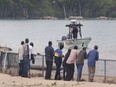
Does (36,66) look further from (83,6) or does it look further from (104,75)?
(83,6)

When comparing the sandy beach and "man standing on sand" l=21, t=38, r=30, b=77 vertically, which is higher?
"man standing on sand" l=21, t=38, r=30, b=77

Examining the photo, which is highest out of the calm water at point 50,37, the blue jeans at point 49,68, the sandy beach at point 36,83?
the calm water at point 50,37

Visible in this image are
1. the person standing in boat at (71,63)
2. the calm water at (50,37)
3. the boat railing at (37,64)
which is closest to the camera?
the person standing in boat at (71,63)

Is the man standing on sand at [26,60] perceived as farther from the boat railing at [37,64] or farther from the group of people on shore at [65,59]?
the boat railing at [37,64]

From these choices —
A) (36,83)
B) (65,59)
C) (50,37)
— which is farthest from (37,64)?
(50,37)

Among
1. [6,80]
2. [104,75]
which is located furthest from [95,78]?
[6,80]

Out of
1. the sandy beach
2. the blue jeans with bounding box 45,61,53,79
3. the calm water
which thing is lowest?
the sandy beach

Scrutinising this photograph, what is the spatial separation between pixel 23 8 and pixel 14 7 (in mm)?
4562

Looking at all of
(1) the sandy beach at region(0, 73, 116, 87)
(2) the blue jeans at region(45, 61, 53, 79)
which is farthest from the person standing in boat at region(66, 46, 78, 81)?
(1) the sandy beach at region(0, 73, 116, 87)

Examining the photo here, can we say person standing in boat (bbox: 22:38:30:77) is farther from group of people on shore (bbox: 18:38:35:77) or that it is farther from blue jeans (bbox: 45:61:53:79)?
blue jeans (bbox: 45:61:53:79)

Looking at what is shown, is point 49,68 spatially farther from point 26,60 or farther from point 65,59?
point 26,60

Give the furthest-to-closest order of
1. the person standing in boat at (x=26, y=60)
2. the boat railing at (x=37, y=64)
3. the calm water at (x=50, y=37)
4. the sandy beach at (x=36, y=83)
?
the calm water at (x=50, y=37) < the boat railing at (x=37, y=64) < the person standing in boat at (x=26, y=60) < the sandy beach at (x=36, y=83)

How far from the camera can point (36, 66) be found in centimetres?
2650

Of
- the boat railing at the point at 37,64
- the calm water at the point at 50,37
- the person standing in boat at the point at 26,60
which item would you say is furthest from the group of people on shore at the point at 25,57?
the calm water at the point at 50,37
